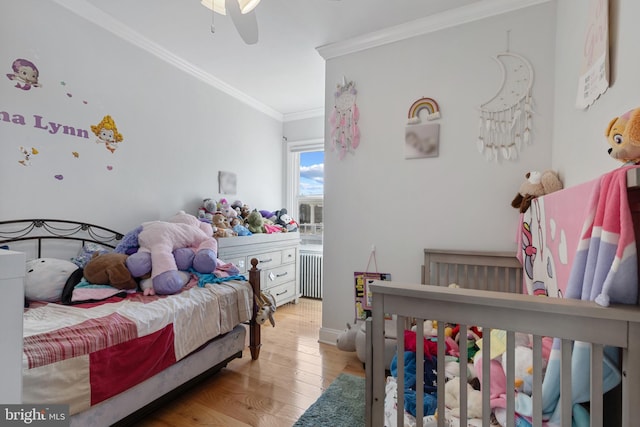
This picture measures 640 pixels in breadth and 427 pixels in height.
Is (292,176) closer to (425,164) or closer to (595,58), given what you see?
(425,164)

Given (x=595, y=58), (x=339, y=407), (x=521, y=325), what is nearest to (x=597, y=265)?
(x=521, y=325)

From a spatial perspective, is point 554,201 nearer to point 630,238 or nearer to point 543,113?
point 630,238

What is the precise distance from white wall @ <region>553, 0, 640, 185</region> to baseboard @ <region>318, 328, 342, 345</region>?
1.97 m

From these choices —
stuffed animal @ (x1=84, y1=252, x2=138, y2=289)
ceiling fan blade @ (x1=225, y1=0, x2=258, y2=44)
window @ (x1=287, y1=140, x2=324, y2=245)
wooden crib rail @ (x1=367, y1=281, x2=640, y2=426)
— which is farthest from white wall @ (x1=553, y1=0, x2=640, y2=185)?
window @ (x1=287, y1=140, x2=324, y2=245)

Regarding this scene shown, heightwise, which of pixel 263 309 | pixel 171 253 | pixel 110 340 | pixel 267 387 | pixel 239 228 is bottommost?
pixel 267 387

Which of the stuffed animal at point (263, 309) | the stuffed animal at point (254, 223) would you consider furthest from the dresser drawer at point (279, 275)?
the stuffed animal at point (263, 309)

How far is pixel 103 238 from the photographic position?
2.18m

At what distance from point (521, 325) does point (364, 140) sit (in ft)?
6.33

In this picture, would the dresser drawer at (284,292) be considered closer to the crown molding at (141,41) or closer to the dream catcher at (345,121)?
the dream catcher at (345,121)

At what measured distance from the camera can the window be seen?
13.1ft

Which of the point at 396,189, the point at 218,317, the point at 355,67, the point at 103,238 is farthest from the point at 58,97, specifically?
the point at 396,189

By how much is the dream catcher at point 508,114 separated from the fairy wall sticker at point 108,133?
280cm

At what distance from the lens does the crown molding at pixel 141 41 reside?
6.52 ft

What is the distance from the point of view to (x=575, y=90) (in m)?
1.41
